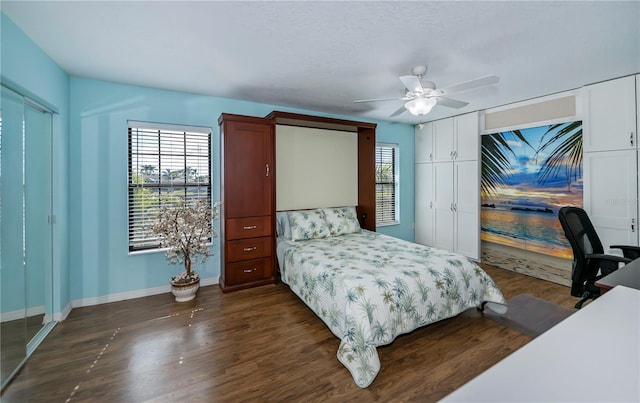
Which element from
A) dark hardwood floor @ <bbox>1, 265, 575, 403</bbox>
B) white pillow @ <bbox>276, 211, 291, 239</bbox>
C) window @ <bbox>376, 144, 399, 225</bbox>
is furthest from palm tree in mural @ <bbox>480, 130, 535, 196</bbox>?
white pillow @ <bbox>276, 211, 291, 239</bbox>

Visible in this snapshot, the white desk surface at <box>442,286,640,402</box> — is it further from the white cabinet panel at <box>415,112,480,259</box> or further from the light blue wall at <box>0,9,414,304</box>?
the white cabinet panel at <box>415,112,480,259</box>

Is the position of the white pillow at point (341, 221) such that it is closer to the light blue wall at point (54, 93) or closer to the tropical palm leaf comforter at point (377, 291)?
the tropical palm leaf comforter at point (377, 291)

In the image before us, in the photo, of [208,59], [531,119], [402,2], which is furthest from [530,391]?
[531,119]

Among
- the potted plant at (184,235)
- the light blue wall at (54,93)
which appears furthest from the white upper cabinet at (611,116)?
the light blue wall at (54,93)

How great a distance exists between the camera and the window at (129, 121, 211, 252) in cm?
331

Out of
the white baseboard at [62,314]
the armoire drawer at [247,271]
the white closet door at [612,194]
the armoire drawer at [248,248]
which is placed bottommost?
the white baseboard at [62,314]

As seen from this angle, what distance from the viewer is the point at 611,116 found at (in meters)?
3.16

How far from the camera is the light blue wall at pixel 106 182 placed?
9.97ft

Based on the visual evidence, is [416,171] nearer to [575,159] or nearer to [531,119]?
[531,119]

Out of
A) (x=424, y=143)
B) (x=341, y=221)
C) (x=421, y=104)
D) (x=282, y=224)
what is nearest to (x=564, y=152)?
(x=424, y=143)

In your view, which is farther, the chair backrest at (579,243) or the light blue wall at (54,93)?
the chair backrest at (579,243)

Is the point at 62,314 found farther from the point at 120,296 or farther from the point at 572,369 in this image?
the point at 572,369

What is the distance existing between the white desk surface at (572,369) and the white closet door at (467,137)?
4104 mm

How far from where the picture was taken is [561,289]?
344 cm
